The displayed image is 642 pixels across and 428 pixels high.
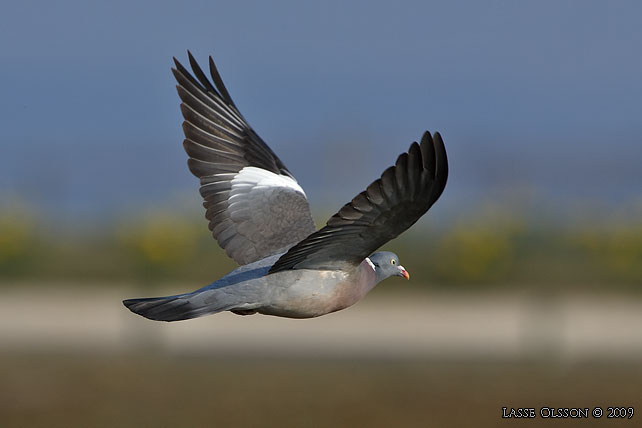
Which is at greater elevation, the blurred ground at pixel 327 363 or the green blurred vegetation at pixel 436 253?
the green blurred vegetation at pixel 436 253

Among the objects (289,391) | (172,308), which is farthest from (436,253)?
(172,308)

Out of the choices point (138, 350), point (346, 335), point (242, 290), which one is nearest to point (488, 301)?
point (346, 335)

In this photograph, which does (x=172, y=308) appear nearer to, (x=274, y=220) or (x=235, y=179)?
(x=274, y=220)

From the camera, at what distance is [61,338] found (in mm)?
21078

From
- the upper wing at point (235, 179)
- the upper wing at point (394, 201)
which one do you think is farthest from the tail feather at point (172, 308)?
the upper wing at point (235, 179)

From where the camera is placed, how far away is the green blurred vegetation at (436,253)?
22.8 m

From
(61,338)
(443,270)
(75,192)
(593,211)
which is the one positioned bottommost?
(61,338)

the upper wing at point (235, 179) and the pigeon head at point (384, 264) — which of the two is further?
the upper wing at point (235, 179)

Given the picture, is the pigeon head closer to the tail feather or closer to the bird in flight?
the bird in flight

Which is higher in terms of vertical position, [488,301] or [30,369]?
[488,301]

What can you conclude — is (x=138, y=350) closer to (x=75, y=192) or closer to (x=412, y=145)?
(x=412, y=145)

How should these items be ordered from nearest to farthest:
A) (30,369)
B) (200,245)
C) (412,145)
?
(412,145)
(30,369)
(200,245)

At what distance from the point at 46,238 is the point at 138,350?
864 centimetres

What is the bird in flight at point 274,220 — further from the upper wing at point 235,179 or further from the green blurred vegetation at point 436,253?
the green blurred vegetation at point 436,253
